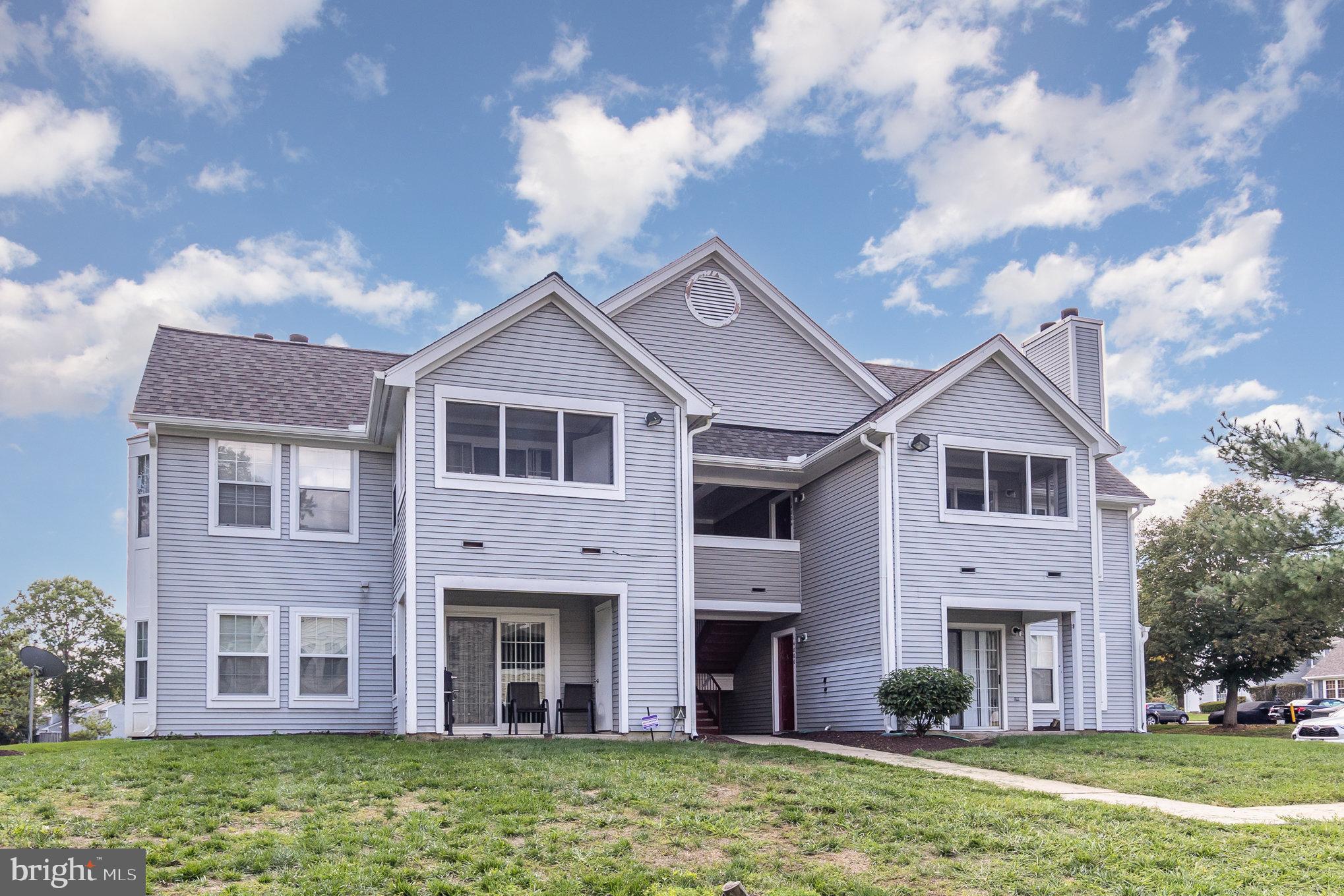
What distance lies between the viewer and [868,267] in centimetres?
2553

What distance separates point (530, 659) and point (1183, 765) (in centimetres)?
945

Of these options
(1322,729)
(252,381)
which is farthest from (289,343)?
(1322,729)

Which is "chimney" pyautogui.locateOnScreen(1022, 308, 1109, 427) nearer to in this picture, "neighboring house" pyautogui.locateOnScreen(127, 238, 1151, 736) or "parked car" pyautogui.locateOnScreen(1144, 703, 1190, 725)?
"neighboring house" pyautogui.locateOnScreen(127, 238, 1151, 736)

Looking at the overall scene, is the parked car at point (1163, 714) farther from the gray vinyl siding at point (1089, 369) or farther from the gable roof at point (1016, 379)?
the gable roof at point (1016, 379)

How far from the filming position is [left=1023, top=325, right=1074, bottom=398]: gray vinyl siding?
81.9 feet

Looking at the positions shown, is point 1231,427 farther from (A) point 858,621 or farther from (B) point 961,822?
(B) point 961,822

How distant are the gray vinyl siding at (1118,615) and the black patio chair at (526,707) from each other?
11.8 m

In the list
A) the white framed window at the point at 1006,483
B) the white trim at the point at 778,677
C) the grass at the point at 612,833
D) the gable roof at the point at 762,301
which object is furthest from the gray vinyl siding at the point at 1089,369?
the grass at the point at 612,833

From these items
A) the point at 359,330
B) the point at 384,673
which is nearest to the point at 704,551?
the point at 384,673

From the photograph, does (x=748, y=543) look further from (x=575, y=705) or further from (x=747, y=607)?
(x=575, y=705)

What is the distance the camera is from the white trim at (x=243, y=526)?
59.2 ft

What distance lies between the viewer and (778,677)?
21812 mm

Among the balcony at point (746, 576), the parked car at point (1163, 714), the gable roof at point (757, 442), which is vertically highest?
the gable roof at point (757, 442)

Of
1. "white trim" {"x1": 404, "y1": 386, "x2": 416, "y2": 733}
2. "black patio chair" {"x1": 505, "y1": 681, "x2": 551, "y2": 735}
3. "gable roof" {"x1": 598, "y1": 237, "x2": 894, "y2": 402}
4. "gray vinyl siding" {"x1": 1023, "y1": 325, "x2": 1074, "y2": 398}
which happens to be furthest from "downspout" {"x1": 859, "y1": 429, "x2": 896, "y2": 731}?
"gray vinyl siding" {"x1": 1023, "y1": 325, "x2": 1074, "y2": 398}
